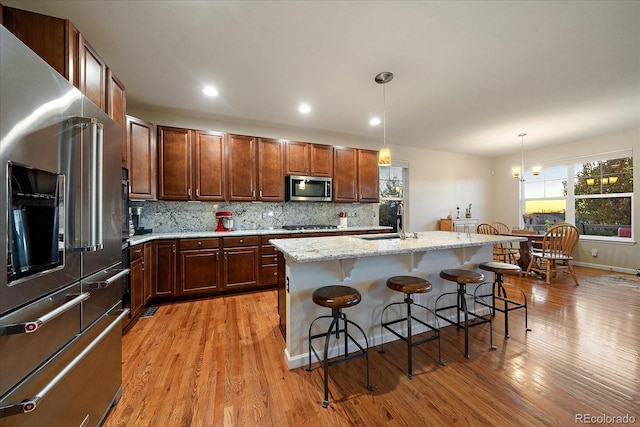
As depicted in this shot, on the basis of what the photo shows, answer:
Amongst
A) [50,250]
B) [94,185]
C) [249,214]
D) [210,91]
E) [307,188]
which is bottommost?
[50,250]

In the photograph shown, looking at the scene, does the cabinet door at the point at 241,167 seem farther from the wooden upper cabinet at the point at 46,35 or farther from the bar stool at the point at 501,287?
the bar stool at the point at 501,287

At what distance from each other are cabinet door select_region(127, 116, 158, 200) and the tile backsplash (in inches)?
19.6

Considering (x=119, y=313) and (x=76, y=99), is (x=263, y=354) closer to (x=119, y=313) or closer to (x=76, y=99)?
(x=119, y=313)

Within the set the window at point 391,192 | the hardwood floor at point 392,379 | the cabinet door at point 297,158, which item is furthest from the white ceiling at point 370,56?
the hardwood floor at point 392,379

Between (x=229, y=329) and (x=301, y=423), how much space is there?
4.54ft

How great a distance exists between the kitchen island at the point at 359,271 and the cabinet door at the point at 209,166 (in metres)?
2.00

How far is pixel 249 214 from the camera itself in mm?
4230

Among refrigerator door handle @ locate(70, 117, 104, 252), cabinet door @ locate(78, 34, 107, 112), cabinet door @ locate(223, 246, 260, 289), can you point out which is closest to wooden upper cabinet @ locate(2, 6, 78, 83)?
cabinet door @ locate(78, 34, 107, 112)

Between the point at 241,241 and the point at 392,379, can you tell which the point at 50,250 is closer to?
the point at 392,379

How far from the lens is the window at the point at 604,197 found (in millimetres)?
4730

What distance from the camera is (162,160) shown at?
343cm

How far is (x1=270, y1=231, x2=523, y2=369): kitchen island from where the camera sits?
1.87m

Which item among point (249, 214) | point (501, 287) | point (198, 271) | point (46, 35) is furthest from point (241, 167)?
point (501, 287)

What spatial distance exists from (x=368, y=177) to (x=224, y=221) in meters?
2.78
